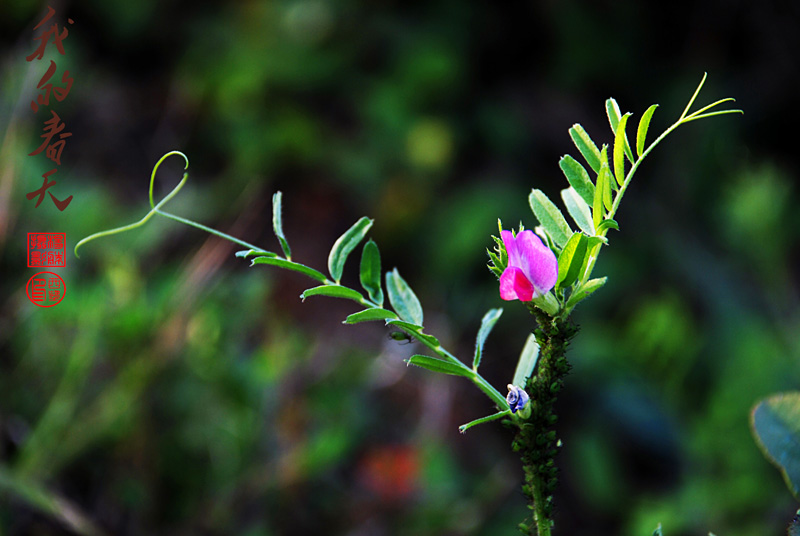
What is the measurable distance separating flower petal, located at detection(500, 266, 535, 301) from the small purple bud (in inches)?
1.2

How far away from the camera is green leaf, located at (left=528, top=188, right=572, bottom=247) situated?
0.28 metres

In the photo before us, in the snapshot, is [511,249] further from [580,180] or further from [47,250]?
[47,250]

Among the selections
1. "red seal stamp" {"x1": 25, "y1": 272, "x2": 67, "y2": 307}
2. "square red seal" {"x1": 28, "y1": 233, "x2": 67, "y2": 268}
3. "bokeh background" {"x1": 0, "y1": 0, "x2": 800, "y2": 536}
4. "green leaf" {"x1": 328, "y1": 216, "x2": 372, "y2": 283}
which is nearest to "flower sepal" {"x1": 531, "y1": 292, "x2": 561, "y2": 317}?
"green leaf" {"x1": 328, "y1": 216, "x2": 372, "y2": 283}

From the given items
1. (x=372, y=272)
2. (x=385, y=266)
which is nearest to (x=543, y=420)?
(x=372, y=272)

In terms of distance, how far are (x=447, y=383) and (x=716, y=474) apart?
17.1 inches

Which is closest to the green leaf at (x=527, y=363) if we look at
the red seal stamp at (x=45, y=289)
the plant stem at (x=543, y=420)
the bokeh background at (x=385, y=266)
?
the plant stem at (x=543, y=420)

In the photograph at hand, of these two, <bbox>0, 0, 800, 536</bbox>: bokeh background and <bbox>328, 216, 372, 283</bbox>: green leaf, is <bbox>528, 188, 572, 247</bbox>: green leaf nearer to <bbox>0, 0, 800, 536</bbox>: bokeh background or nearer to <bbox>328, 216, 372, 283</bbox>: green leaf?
<bbox>328, 216, 372, 283</bbox>: green leaf

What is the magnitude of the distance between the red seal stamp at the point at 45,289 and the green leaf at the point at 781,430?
2.85ft

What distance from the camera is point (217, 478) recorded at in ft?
3.09

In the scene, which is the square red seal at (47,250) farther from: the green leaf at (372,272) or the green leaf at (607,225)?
the green leaf at (607,225)

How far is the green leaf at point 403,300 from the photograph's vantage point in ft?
1.05

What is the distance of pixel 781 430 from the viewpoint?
1.06ft

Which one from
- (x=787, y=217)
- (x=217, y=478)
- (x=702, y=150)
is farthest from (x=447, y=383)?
(x=702, y=150)

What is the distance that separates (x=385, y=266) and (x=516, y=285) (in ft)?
4.81
